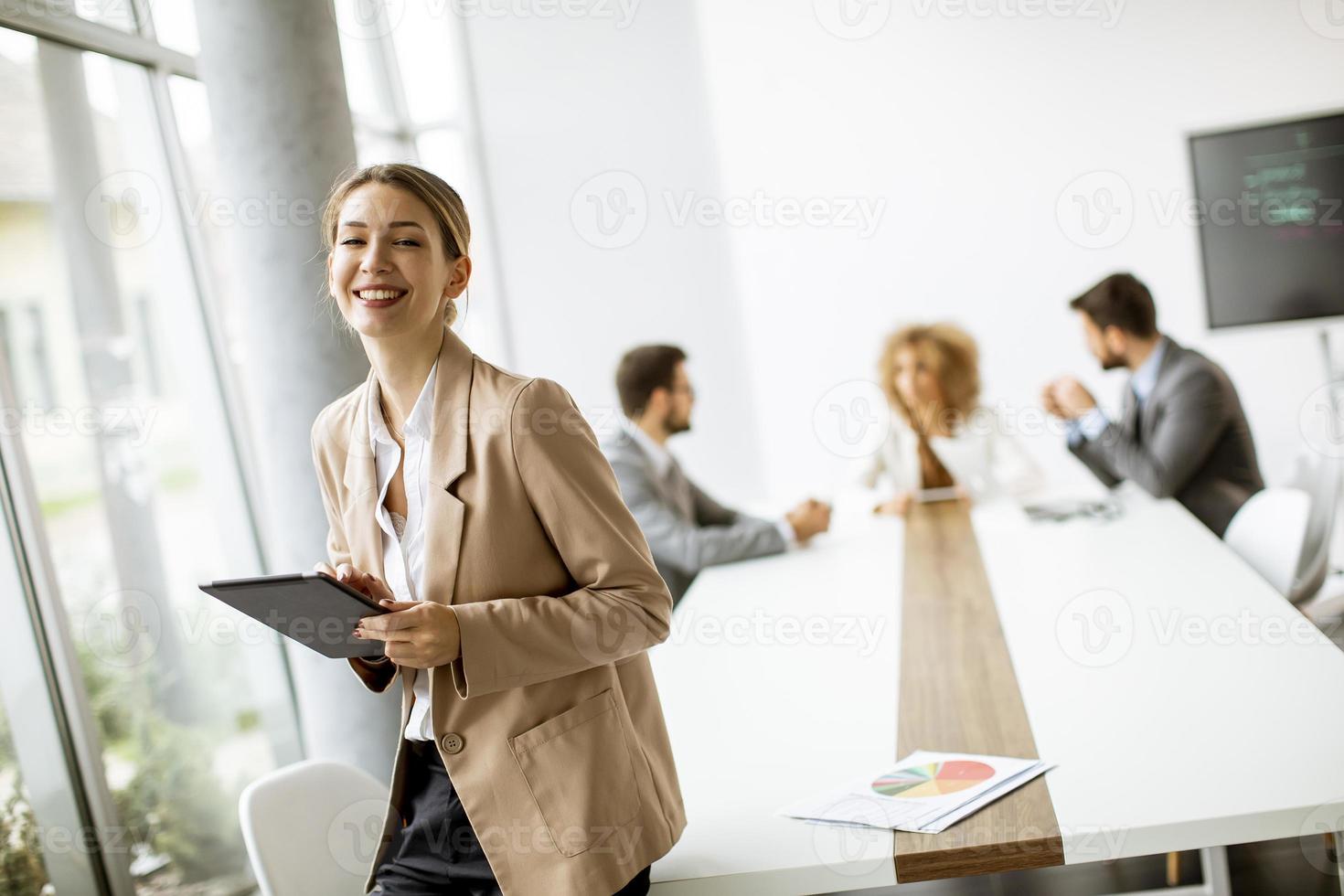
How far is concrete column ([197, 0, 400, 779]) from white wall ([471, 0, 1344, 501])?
3615mm

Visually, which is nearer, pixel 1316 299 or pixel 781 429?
pixel 1316 299

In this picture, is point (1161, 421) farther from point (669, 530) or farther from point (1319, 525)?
point (669, 530)

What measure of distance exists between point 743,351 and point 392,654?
5051 millimetres

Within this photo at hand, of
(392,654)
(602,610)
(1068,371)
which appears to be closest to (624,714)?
(602,610)

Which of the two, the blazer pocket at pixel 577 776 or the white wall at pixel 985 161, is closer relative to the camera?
the blazer pocket at pixel 577 776

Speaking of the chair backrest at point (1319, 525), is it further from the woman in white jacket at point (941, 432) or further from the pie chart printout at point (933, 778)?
the pie chart printout at point (933, 778)

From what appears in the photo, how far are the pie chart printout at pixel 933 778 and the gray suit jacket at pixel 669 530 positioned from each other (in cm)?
179

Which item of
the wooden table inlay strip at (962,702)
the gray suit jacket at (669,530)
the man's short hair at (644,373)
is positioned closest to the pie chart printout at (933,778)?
the wooden table inlay strip at (962,702)

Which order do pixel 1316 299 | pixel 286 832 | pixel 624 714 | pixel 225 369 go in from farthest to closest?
pixel 1316 299 < pixel 225 369 < pixel 286 832 < pixel 624 714

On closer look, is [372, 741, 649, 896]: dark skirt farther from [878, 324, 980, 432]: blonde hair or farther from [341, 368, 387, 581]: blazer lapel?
[878, 324, 980, 432]: blonde hair

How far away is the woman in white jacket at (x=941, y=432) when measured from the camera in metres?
4.58

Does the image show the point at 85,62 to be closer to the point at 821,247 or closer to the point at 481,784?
the point at 481,784

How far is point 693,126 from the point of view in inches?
241

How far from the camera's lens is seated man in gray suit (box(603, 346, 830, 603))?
3.70 metres
